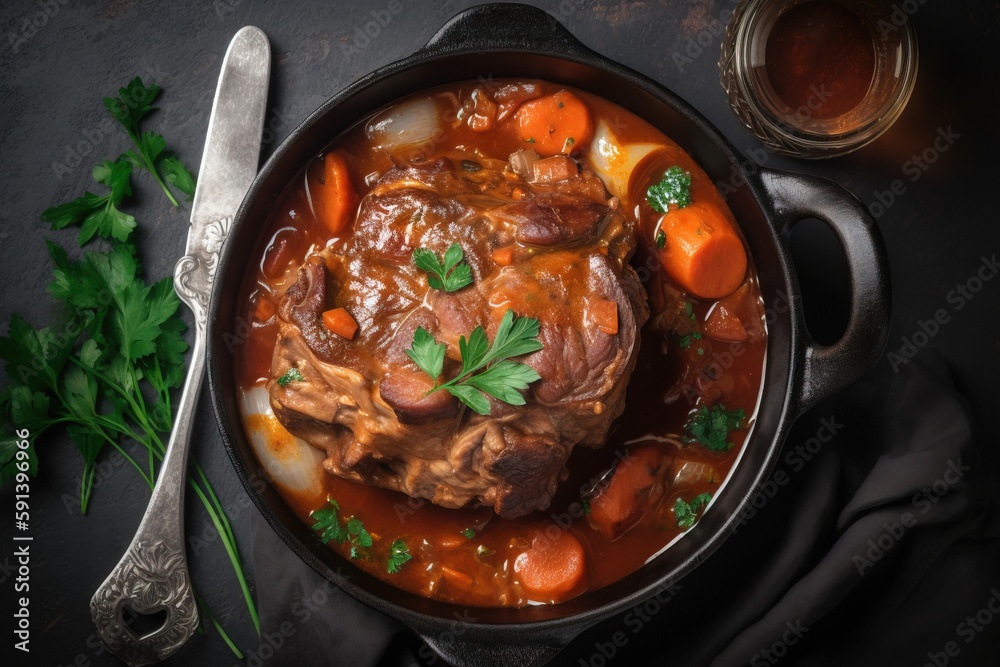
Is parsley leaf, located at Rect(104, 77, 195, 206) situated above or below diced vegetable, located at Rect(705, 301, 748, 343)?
above

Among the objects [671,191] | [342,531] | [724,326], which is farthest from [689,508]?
[342,531]

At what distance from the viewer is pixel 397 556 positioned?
334 cm

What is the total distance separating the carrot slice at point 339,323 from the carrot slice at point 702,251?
4.69 ft

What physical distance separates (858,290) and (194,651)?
137 inches

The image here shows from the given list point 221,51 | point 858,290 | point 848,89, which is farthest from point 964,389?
point 221,51

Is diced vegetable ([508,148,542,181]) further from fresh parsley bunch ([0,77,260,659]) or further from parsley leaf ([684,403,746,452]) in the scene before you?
fresh parsley bunch ([0,77,260,659])

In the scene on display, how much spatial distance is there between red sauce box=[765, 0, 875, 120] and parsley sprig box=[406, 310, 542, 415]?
1844 millimetres

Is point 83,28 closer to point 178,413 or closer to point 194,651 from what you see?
point 178,413

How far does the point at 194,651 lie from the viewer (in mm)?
3729

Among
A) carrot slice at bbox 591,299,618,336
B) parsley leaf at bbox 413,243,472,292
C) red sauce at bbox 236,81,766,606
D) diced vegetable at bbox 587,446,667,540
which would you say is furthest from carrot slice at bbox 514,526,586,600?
parsley leaf at bbox 413,243,472,292

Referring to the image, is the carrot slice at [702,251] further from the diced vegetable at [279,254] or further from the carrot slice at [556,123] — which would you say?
the diced vegetable at [279,254]

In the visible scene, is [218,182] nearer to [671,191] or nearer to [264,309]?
[264,309]

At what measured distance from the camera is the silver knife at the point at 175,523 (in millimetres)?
3586

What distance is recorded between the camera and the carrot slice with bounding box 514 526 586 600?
3.34 m
